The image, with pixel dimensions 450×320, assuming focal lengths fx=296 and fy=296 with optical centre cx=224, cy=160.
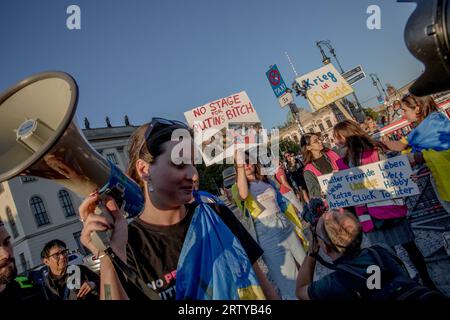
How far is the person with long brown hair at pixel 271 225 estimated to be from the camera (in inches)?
112

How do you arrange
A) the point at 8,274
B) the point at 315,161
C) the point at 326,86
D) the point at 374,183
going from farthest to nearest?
the point at 326,86
the point at 315,161
the point at 374,183
the point at 8,274

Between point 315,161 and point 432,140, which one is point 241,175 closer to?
point 315,161

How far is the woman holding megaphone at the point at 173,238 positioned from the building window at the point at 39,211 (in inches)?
1148

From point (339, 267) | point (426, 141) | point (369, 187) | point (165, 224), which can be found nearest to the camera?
point (165, 224)

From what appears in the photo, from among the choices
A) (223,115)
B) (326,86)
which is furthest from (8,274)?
(326,86)

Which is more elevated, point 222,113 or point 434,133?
point 222,113

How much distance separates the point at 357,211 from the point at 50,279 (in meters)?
3.45

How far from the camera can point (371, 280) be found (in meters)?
1.49

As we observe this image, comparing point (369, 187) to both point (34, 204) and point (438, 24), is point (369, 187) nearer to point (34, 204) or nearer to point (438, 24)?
point (438, 24)

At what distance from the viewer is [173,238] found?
130 cm

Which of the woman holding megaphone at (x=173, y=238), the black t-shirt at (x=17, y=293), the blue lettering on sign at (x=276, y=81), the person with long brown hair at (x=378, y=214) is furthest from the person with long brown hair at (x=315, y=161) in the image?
the blue lettering on sign at (x=276, y=81)

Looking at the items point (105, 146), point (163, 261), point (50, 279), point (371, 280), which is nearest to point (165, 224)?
point (163, 261)

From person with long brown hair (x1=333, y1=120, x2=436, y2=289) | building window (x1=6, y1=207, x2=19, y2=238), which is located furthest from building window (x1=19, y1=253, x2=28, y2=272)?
person with long brown hair (x1=333, y1=120, x2=436, y2=289)

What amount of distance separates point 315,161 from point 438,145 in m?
1.44
